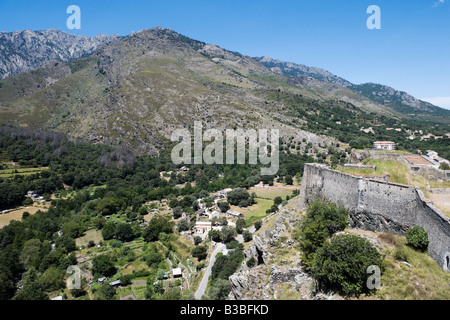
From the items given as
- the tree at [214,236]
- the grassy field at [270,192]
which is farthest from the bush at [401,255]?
the grassy field at [270,192]

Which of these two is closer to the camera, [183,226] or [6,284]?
[6,284]

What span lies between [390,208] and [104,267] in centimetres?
3703

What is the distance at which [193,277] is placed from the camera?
35.3 meters

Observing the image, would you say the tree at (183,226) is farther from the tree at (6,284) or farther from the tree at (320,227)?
the tree at (320,227)

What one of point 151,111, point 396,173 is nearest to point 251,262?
point 396,173

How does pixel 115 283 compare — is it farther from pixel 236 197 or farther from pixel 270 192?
pixel 270 192

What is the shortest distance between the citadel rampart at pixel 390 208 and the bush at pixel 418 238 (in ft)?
0.73

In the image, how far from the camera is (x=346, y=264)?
12883 millimetres

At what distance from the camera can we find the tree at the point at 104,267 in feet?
120
